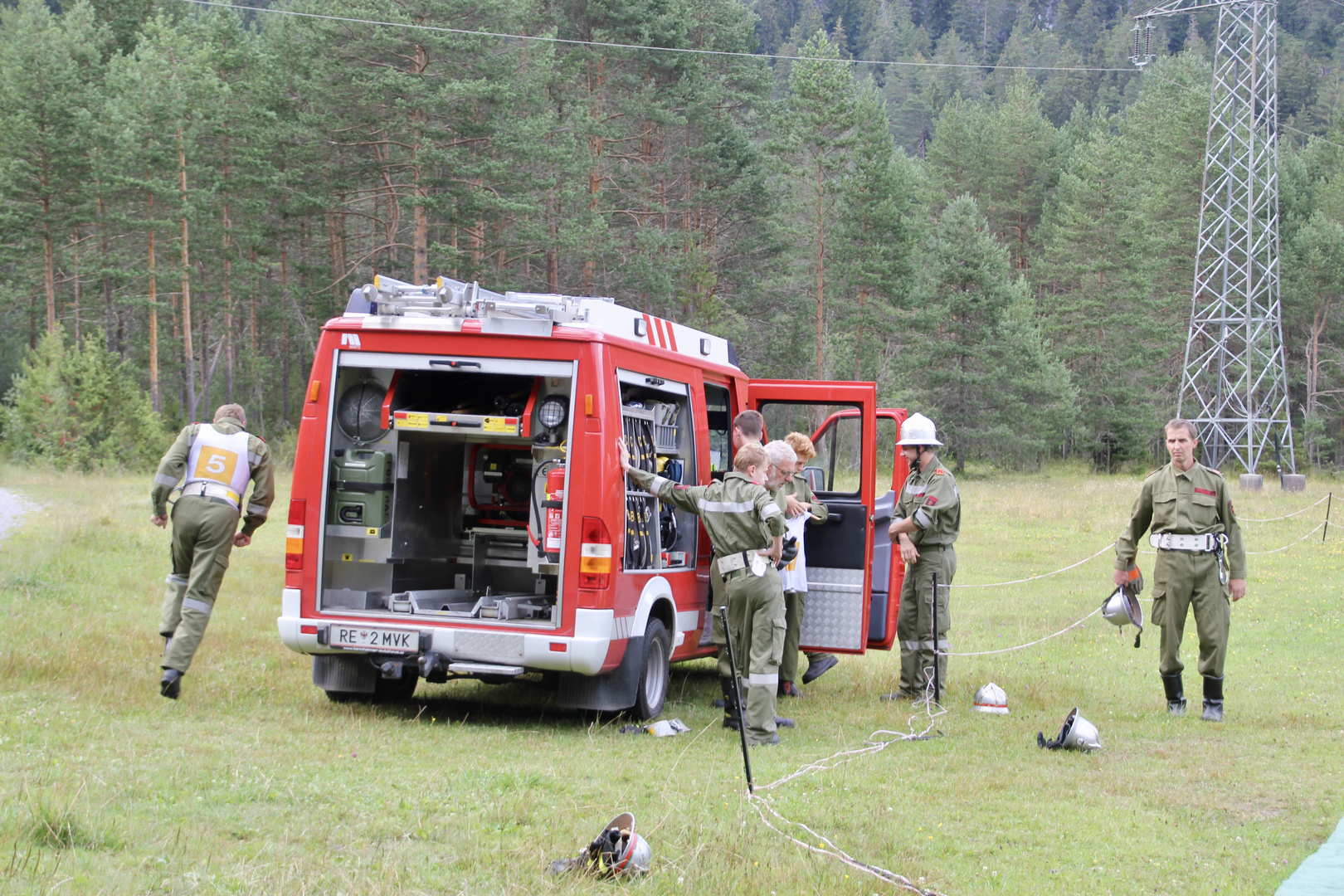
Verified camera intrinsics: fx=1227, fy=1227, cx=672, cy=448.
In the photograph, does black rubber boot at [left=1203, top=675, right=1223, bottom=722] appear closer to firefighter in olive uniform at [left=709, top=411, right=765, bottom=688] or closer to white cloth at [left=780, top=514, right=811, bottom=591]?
white cloth at [left=780, top=514, right=811, bottom=591]

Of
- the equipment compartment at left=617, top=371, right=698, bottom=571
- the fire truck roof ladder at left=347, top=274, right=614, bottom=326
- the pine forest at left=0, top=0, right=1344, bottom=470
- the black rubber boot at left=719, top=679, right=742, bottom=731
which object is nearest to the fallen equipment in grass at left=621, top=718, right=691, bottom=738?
the black rubber boot at left=719, top=679, right=742, bottom=731

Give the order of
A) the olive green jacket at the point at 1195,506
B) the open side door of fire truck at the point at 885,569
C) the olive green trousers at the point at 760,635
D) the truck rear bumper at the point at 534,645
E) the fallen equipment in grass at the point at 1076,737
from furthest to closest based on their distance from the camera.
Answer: the open side door of fire truck at the point at 885,569 < the olive green jacket at the point at 1195,506 < the olive green trousers at the point at 760,635 < the fallen equipment in grass at the point at 1076,737 < the truck rear bumper at the point at 534,645

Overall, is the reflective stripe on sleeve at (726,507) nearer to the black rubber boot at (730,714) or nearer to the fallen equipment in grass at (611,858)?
the black rubber boot at (730,714)

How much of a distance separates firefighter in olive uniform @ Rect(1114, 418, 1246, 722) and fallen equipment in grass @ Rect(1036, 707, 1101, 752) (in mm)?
1448

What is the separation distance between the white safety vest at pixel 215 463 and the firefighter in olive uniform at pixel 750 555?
111 inches

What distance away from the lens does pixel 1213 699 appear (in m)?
8.60

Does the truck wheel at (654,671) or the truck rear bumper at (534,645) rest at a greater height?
the truck rear bumper at (534,645)

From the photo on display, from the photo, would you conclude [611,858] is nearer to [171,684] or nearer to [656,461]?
[656,461]

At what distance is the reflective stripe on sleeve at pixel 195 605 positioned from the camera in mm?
8102

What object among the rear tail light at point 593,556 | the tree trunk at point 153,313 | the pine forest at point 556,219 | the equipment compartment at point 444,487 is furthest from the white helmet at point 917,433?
the tree trunk at point 153,313

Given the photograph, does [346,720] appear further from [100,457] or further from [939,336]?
[939,336]

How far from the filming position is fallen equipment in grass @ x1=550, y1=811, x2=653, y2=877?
4.53 meters

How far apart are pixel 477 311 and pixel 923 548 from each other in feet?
12.5

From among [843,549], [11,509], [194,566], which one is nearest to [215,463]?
[194,566]
